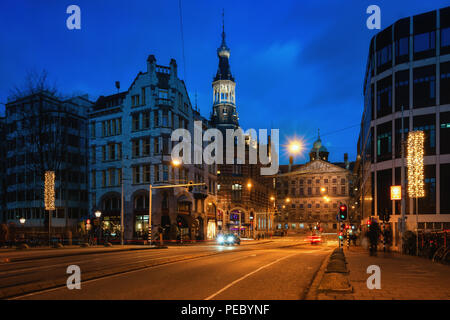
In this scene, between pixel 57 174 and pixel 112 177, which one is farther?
pixel 57 174

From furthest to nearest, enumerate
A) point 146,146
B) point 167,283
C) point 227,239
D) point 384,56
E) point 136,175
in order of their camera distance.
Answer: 1. point 136,175
2. point 146,146
3. point 227,239
4. point 384,56
5. point 167,283

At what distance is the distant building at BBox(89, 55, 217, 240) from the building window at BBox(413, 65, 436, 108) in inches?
1121

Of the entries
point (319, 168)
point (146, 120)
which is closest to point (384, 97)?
point (146, 120)

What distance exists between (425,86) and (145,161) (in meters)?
33.1

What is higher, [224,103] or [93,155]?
[224,103]

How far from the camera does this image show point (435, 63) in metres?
40.0

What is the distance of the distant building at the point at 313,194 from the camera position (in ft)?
432

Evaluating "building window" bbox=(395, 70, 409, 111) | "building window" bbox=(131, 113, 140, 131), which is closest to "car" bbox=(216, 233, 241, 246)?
"building window" bbox=(131, 113, 140, 131)

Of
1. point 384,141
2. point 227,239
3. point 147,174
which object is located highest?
point 384,141

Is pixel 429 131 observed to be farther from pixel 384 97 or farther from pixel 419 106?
pixel 384 97

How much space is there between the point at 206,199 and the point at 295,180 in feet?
268

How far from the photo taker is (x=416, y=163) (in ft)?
95.3

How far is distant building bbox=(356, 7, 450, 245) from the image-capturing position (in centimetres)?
3962
